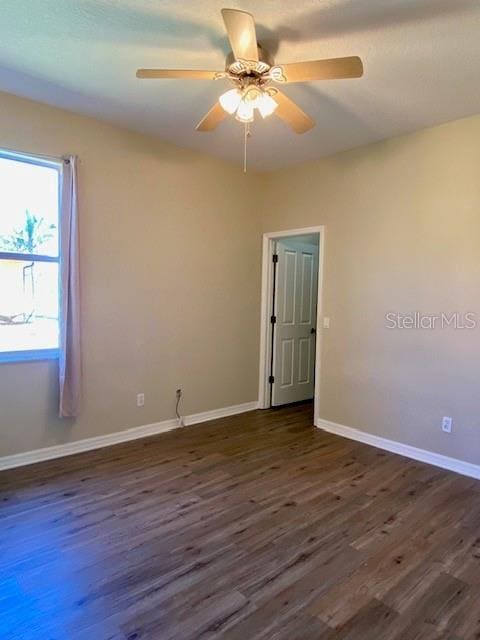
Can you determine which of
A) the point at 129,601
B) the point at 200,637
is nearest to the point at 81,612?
the point at 129,601

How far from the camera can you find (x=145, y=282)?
3.93 m

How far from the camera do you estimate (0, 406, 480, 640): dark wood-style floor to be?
1.75 metres

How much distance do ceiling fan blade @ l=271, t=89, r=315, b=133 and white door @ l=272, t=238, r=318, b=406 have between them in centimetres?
231

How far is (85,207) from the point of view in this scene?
138 inches

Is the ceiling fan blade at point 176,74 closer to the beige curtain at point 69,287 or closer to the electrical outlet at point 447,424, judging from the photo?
the beige curtain at point 69,287

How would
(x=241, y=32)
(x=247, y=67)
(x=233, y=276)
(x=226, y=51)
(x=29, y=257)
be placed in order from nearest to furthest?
1. (x=241, y=32)
2. (x=247, y=67)
3. (x=226, y=51)
4. (x=29, y=257)
5. (x=233, y=276)

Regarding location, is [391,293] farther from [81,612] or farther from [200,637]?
[81,612]

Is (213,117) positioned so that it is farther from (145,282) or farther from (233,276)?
(233,276)

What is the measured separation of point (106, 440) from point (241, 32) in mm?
3359

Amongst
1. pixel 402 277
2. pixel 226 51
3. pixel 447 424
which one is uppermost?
pixel 226 51

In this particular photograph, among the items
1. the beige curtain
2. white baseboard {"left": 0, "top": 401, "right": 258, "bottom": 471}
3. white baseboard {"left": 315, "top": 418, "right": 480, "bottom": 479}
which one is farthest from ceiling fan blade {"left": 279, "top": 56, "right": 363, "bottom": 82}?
white baseboard {"left": 0, "top": 401, "right": 258, "bottom": 471}

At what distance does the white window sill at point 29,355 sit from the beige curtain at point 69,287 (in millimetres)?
113

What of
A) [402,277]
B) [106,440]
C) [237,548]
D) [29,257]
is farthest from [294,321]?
[237,548]

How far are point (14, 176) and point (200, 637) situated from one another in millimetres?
3349
